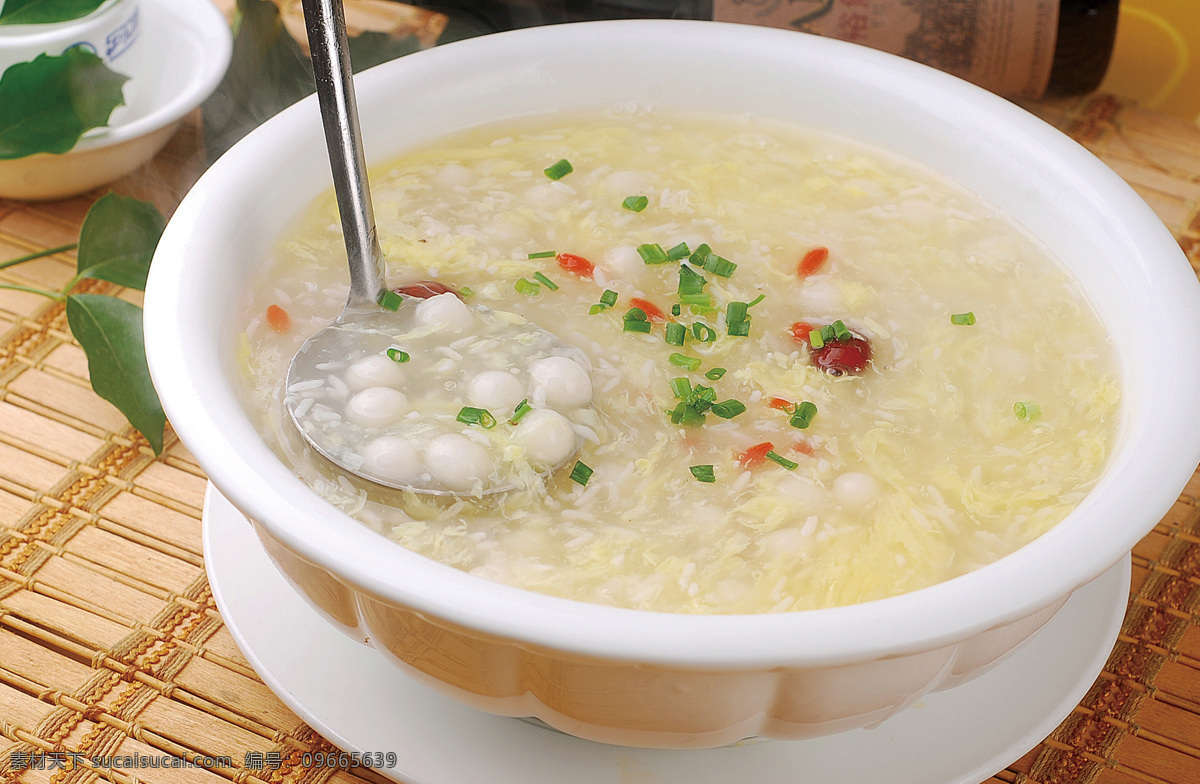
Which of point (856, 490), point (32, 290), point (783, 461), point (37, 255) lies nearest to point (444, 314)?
point (783, 461)

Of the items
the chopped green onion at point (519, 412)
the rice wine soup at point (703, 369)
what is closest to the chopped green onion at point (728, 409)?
the rice wine soup at point (703, 369)

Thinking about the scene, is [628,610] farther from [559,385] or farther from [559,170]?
[559,170]

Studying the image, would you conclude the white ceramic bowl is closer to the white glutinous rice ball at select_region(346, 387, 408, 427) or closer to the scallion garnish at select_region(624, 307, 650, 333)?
the white glutinous rice ball at select_region(346, 387, 408, 427)

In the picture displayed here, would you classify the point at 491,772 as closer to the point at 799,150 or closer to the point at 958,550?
the point at 958,550

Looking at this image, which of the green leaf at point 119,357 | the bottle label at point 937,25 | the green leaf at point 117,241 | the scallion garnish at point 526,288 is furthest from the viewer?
the bottle label at point 937,25

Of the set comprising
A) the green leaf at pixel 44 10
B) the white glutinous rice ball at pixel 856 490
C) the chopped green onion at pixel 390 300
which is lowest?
the white glutinous rice ball at pixel 856 490

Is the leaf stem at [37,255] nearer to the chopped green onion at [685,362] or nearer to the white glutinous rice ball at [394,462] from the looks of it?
the white glutinous rice ball at [394,462]
